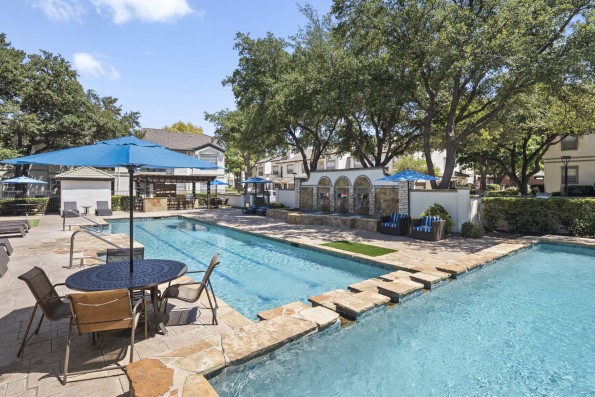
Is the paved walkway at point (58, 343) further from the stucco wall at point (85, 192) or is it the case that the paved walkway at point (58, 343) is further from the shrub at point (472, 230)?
the stucco wall at point (85, 192)

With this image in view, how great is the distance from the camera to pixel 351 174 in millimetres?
19672

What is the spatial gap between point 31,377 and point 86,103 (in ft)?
94.3

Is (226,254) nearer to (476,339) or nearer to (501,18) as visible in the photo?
(476,339)

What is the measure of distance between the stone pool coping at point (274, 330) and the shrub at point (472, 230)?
5370mm

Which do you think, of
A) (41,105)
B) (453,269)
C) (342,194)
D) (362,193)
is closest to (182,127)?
(41,105)

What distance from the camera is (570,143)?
84.7 feet

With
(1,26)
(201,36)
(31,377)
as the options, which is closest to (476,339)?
(31,377)

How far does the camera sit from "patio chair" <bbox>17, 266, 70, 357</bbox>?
3.73 metres

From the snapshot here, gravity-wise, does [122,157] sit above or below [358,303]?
above

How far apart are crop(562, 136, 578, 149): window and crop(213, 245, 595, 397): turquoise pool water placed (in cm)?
2612

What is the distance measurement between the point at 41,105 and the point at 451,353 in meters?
30.9

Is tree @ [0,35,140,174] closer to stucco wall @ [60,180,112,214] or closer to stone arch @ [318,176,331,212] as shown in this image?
stucco wall @ [60,180,112,214]

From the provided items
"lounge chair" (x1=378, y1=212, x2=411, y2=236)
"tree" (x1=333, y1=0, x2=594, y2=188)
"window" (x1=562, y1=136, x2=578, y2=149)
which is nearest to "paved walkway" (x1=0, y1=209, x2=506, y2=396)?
"lounge chair" (x1=378, y1=212, x2=411, y2=236)

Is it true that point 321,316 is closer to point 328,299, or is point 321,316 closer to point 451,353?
point 328,299
